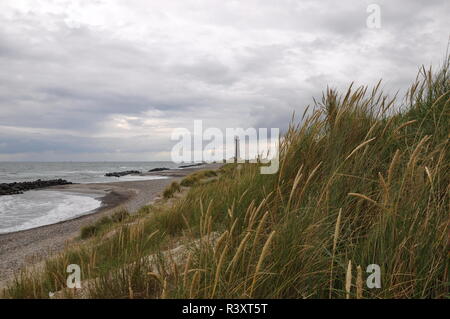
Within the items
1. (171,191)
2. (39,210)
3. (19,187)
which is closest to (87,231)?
(171,191)

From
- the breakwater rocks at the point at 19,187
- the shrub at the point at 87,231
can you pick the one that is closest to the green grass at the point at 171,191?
the shrub at the point at 87,231

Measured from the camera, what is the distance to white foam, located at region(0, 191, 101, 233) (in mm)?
17891

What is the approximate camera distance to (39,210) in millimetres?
22344

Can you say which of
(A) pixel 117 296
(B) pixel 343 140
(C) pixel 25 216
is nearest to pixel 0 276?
(A) pixel 117 296

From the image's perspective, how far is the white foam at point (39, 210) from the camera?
17.9 m

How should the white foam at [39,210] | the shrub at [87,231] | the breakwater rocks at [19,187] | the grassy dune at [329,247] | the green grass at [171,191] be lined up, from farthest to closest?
the breakwater rocks at [19,187]
the green grass at [171,191]
the white foam at [39,210]
the shrub at [87,231]
the grassy dune at [329,247]

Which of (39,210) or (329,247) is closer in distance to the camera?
(329,247)

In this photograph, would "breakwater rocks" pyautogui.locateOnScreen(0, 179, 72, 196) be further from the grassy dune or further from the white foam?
the grassy dune

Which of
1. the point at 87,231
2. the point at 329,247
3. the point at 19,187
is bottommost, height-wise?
the point at 19,187

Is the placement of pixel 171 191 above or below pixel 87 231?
above

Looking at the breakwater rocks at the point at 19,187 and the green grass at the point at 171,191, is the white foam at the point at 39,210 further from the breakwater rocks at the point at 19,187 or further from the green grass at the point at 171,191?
the breakwater rocks at the point at 19,187

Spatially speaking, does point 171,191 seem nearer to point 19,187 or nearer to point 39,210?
point 39,210

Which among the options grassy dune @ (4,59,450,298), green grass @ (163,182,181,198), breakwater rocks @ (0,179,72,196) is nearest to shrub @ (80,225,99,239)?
green grass @ (163,182,181,198)
